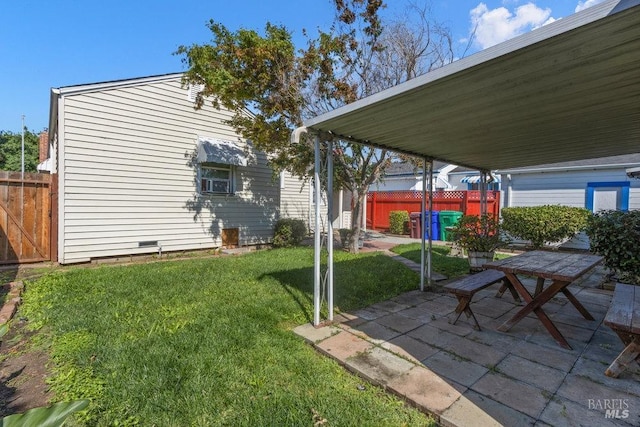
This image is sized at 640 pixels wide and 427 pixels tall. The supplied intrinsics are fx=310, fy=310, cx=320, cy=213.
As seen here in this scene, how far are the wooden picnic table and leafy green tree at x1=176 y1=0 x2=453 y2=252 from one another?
4902 mm

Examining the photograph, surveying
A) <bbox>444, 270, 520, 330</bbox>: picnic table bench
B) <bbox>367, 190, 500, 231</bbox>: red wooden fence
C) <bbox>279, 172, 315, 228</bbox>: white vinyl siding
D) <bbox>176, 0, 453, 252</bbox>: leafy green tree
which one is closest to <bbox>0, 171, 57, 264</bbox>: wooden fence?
<bbox>176, 0, 453, 252</bbox>: leafy green tree

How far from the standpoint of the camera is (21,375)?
105 inches

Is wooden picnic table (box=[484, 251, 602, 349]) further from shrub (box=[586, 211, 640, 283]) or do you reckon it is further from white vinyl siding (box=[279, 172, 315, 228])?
white vinyl siding (box=[279, 172, 315, 228])

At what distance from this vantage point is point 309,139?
24.7 feet

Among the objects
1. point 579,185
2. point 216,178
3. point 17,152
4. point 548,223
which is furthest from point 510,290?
point 17,152

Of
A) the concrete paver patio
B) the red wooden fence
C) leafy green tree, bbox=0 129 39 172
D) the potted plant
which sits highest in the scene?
leafy green tree, bbox=0 129 39 172

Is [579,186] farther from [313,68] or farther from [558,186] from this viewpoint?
[313,68]

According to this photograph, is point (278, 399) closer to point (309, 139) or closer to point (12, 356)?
point (12, 356)

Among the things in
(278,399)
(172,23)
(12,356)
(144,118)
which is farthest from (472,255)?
(172,23)

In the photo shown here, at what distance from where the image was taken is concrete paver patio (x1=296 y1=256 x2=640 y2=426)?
213 cm

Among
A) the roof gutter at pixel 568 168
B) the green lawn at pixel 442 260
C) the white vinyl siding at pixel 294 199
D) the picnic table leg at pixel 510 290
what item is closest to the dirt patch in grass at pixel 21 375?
the picnic table leg at pixel 510 290

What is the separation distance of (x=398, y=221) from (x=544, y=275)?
34.6 feet

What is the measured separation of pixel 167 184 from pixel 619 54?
8.46m

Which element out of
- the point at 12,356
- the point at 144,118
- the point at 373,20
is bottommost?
the point at 12,356
